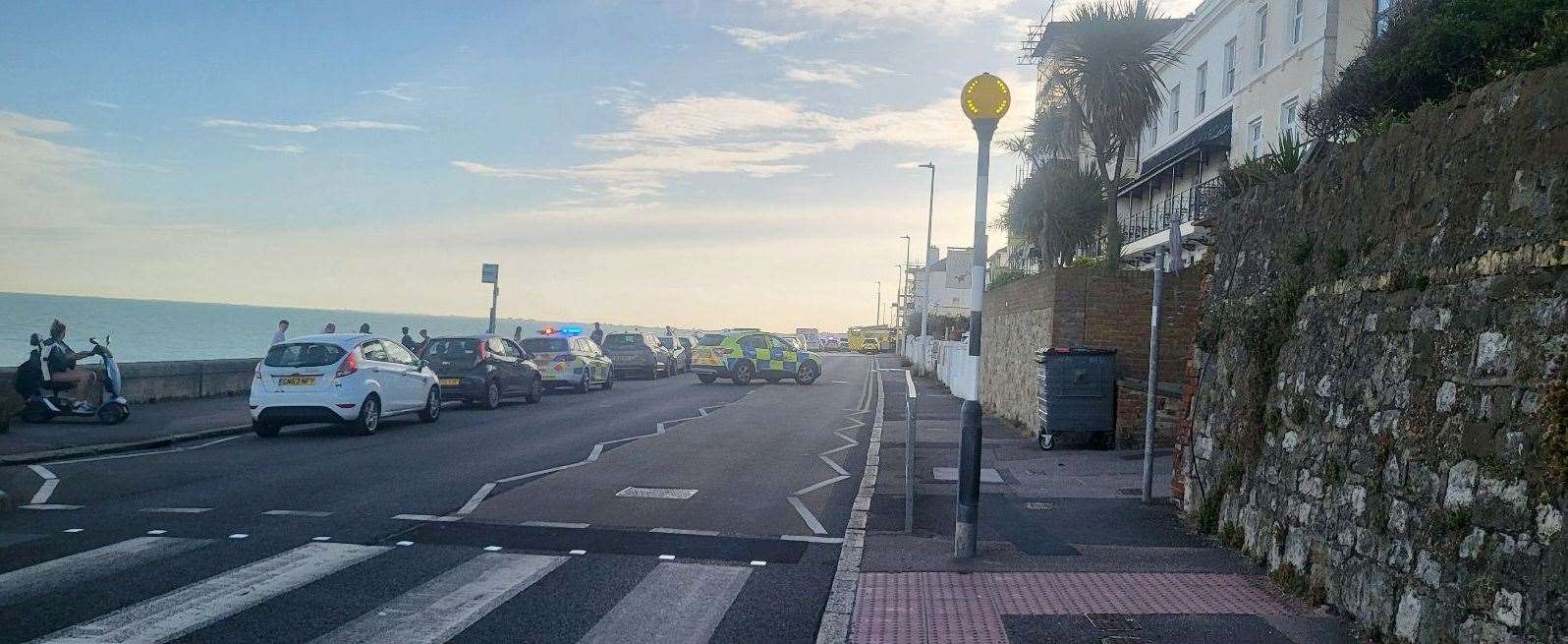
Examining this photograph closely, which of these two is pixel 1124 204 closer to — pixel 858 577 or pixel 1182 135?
pixel 1182 135

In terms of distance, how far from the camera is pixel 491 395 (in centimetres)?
2142

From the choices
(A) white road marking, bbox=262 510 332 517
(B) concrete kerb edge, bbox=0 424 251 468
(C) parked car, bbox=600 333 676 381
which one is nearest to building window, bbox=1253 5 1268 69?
(C) parked car, bbox=600 333 676 381

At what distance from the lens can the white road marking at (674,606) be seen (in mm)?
5547

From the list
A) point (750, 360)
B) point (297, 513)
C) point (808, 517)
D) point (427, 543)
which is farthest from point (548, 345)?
point (427, 543)

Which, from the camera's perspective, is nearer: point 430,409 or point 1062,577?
point 1062,577

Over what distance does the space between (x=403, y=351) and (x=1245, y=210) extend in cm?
1376

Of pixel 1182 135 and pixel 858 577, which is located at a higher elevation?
pixel 1182 135

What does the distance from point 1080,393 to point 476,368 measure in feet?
40.3

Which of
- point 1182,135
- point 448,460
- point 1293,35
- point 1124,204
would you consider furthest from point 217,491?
point 1124,204

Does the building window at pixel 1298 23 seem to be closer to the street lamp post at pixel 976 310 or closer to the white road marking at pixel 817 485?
the white road marking at pixel 817 485

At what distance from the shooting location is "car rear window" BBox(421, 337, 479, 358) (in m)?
21.5

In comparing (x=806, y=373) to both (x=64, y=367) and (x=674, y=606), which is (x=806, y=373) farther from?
(x=674, y=606)

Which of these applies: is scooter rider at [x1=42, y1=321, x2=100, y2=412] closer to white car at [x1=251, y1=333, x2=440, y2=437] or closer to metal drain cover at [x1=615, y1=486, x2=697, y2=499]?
white car at [x1=251, y1=333, x2=440, y2=437]

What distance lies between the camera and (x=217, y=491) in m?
9.83
